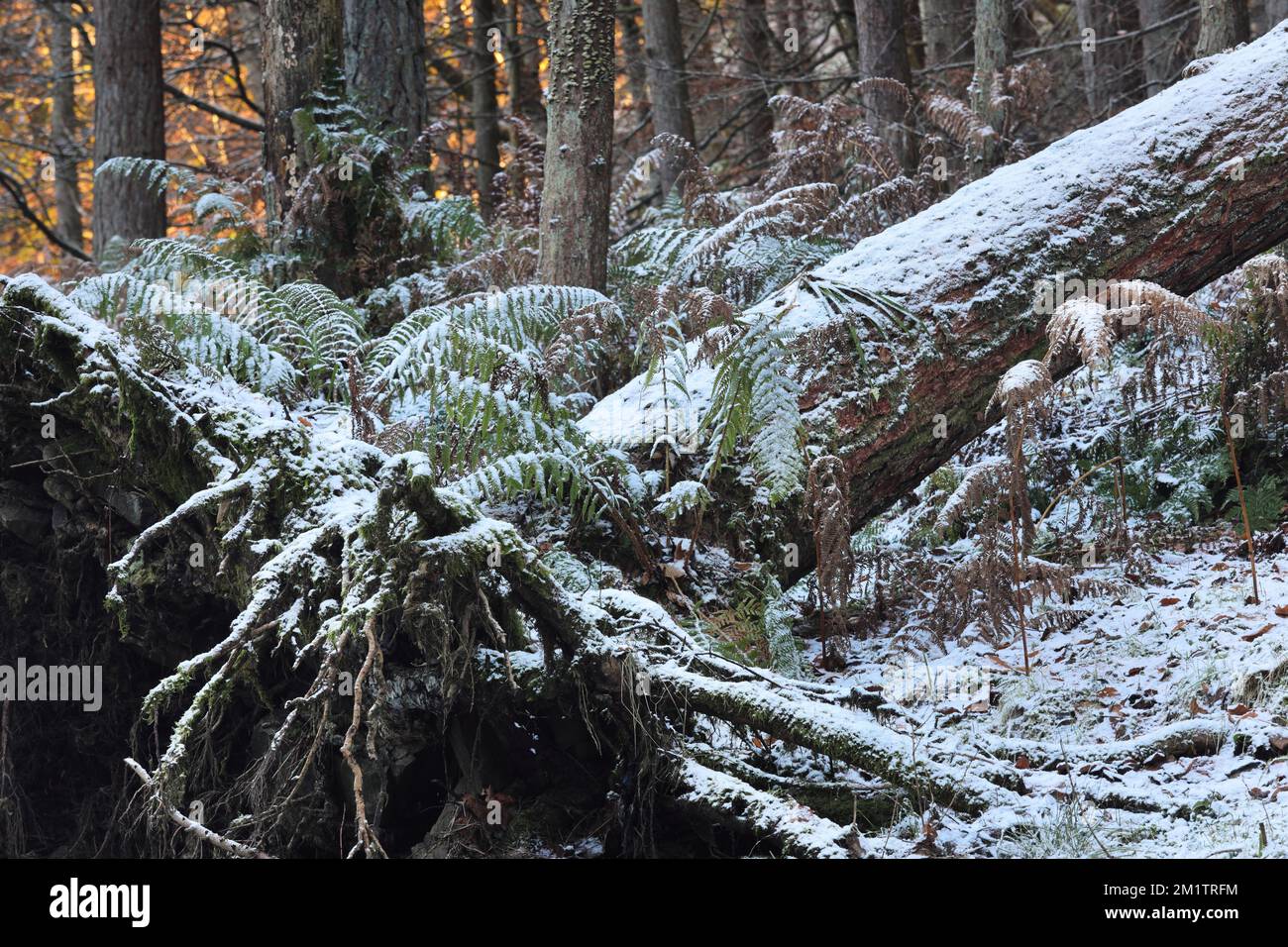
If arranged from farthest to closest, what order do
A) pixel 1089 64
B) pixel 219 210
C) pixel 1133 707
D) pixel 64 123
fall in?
pixel 64 123 → pixel 1089 64 → pixel 219 210 → pixel 1133 707

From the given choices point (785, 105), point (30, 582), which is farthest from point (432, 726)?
point (785, 105)

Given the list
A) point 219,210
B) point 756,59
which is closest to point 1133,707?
point 219,210

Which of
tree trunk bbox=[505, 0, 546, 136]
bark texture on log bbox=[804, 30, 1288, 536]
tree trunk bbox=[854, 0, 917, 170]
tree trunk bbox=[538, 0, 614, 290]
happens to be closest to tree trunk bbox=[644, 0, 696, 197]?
tree trunk bbox=[505, 0, 546, 136]

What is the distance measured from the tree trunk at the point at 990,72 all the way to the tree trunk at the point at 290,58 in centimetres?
442

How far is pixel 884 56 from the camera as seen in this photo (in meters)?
9.18

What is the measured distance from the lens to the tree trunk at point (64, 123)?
44.8 ft

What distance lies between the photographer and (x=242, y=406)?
410cm

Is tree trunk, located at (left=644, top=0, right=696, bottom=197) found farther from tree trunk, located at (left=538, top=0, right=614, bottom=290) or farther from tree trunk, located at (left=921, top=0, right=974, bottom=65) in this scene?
tree trunk, located at (left=538, top=0, right=614, bottom=290)

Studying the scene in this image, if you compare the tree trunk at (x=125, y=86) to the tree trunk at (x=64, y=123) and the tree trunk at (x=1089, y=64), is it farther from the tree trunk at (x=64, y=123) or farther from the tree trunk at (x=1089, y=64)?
the tree trunk at (x=1089, y=64)

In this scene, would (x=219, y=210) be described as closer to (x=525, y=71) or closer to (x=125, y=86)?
(x=125, y=86)

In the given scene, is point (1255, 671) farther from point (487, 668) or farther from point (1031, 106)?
point (1031, 106)

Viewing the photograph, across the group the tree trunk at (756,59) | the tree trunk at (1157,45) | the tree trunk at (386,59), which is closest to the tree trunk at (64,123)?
the tree trunk at (386,59)

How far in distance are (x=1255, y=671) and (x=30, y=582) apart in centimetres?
446

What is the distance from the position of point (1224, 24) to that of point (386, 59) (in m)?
5.82
